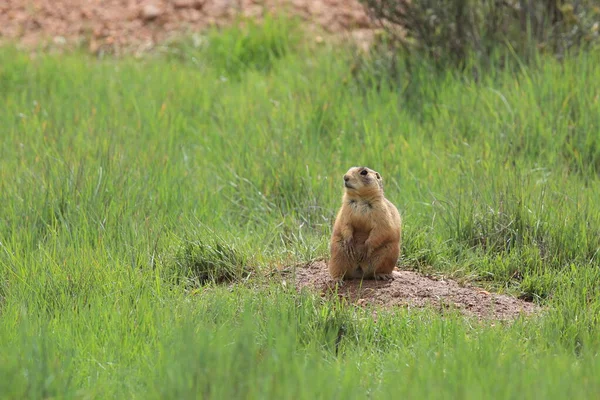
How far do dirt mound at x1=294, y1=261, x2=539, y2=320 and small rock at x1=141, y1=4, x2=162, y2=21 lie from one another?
5.52 meters

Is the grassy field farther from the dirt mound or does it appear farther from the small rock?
the small rock

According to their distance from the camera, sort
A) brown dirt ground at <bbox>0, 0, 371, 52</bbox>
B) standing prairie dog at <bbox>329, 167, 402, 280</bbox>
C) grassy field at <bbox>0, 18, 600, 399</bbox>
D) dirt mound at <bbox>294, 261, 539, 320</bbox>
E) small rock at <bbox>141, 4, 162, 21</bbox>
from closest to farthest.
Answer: grassy field at <bbox>0, 18, 600, 399</bbox>, dirt mound at <bbox>294, 261, 539, 320</bbox>, standing prairie dog at <bbox>329, 167, 402, 280</bbox>, brown dirt ground at <bbox>0, 0, 371, 52</bbox>, small rock at <bbox>141, 4, 162, 21</bbox>

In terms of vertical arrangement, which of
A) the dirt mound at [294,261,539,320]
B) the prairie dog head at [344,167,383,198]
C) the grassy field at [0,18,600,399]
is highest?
the prairie dog head at [344,167,383,198]

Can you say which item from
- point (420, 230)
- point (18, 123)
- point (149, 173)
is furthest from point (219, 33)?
point (420, 230)

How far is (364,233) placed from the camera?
5.33 meters

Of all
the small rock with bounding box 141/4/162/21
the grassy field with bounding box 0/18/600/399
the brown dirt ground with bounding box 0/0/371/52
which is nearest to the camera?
the grassy field with bounding box 0/18/600/399

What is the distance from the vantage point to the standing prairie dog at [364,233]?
521cm

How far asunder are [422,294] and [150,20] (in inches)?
241

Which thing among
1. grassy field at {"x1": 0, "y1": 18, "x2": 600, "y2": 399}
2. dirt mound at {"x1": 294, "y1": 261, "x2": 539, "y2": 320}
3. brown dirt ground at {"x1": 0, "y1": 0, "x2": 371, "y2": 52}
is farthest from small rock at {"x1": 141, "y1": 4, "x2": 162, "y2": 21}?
Answer: dirt mound at {"x1": 294, "y1": 261, "x2": 539, "y2": 320}

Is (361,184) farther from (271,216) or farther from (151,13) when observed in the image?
(151,13)

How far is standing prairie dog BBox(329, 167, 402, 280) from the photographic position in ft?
17.1

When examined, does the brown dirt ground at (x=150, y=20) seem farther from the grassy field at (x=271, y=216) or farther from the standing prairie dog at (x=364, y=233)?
the standing prairie dog at (x=364, y=233)

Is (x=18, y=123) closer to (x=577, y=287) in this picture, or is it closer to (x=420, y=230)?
(x=420, y=230)

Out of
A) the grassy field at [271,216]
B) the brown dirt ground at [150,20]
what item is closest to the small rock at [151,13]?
the brown dirt ground at [150,20]
